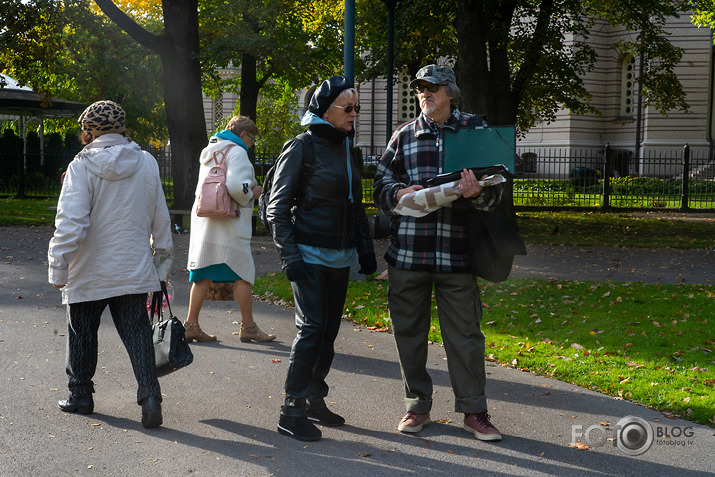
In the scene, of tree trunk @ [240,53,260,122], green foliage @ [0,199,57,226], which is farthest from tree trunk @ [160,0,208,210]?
tree trunk @ [240,53,260,122]

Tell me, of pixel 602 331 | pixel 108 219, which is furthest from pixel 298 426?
pixel 602 331

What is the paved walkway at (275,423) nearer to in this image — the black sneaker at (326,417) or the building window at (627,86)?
the black sneaker at (326,417)

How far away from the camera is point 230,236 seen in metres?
6.78

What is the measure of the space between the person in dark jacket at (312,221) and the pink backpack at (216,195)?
1929 mm

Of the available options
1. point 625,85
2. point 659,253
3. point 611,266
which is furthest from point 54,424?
point 625,85

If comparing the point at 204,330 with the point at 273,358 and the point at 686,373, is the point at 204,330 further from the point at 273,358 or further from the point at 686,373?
the point at 686,373

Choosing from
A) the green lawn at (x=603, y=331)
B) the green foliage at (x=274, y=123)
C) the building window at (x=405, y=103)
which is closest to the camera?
the green lawn at (x=603, y=331)

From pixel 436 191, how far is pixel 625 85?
39319 mm

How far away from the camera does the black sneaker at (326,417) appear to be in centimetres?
482

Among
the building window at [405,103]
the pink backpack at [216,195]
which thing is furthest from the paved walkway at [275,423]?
the building window at [405,103]

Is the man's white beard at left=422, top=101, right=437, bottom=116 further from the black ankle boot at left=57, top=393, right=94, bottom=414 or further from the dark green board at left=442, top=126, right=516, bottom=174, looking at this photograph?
the black ankle boot at left=57, top=393, right=94, bottom=414

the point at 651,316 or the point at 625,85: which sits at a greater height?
the point at 625,85

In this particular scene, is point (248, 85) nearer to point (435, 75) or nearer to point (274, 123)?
point (274, 123)

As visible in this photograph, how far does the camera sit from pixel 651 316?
803 cm
